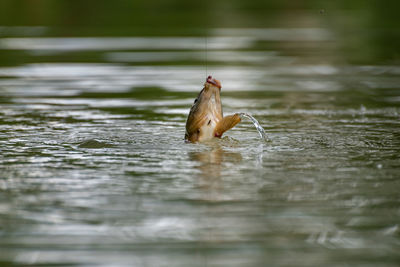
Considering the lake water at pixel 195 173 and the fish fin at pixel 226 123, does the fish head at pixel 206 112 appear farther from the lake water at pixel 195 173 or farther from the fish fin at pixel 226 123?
the lake water at pixel 195 173

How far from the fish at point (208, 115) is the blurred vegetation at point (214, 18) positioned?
24.8 feet

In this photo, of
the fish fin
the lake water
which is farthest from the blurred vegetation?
the fish fin

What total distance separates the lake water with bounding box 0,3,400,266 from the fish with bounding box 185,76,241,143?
148mm

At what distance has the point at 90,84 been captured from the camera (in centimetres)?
1173

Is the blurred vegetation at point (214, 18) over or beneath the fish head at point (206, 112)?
over

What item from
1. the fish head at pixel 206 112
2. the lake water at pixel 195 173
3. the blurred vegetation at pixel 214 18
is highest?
the blurred vegetation at pixel 214 18

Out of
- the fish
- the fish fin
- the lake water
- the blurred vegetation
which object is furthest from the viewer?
the blurred vegetation

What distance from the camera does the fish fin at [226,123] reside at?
21.6ft

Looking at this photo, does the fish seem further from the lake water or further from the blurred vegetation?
the blurred vegetation

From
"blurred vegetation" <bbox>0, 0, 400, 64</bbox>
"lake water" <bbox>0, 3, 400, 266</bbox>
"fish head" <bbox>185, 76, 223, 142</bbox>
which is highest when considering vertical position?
"blurred vegetation" <bbox>0, 0, 400, 64</bbox>

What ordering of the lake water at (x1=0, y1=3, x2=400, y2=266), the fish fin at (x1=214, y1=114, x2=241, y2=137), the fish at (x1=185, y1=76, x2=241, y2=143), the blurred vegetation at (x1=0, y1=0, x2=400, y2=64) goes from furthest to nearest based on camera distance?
the blurred vegetation at (x1=0, y1=0, x2=400, y2=64) < the fish at (x1=185, y1=76, x2=241, y2=143) < the fish fin at (x1=214, y1=114, x2=241, y2=137) < the lake water at (x1=0, y1=3, x2=400, y2=266)

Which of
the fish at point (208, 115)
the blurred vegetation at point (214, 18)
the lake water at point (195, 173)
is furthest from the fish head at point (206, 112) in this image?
the blurred vegetation at point (214, 18)

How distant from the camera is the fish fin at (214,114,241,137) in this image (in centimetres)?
657

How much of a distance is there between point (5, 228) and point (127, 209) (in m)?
0.75
